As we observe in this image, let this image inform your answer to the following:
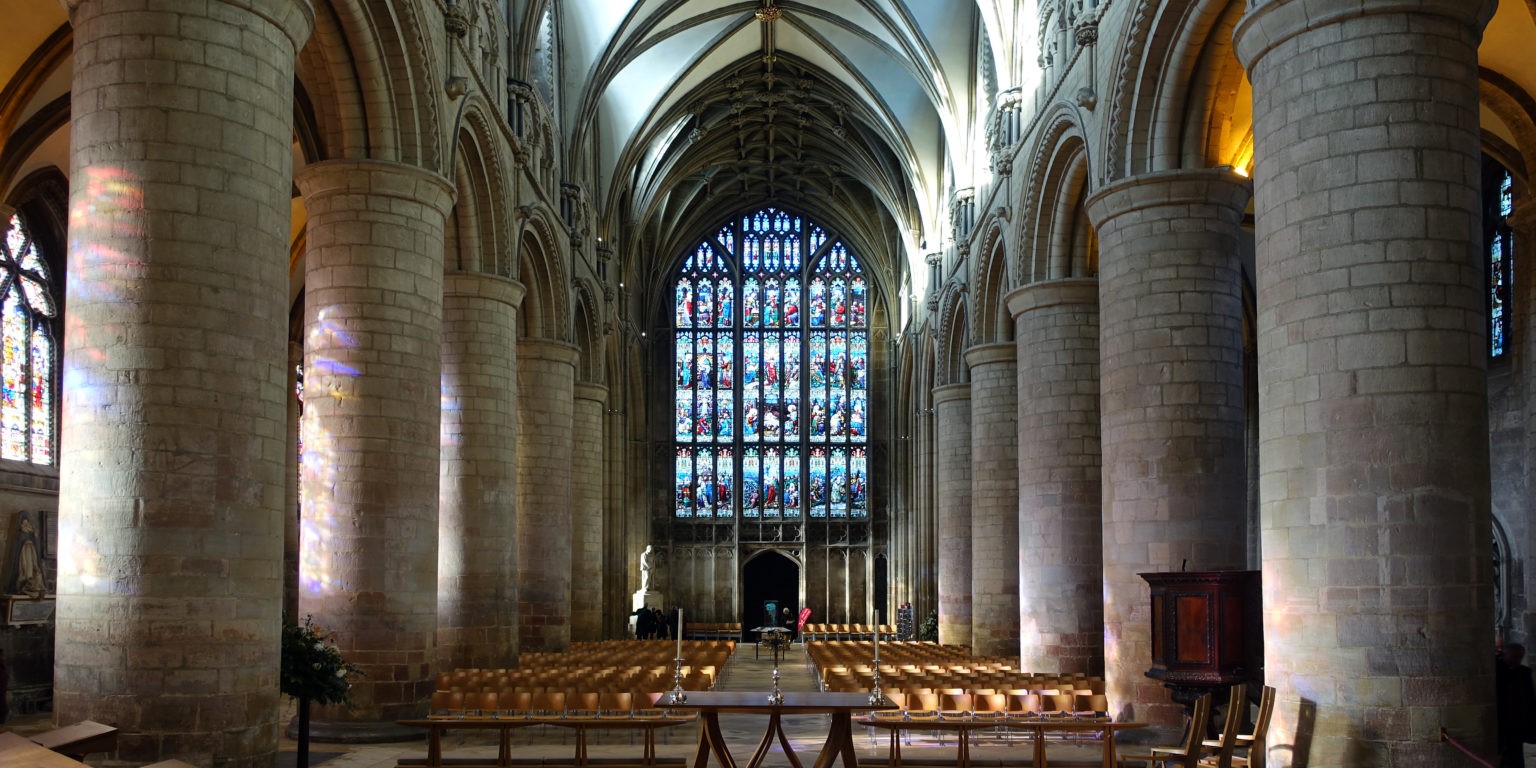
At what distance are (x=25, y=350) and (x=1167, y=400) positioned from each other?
717 inches

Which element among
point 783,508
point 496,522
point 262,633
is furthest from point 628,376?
Answer: point 262,633

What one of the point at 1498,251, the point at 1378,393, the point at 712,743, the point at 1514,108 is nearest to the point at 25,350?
the point at 712,743

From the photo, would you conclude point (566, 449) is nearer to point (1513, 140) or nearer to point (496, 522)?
point (496, 522)

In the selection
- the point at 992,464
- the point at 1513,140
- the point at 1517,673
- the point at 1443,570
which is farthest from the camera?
the point at 992,464

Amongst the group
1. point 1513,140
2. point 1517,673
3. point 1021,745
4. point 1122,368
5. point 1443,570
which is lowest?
point 1021,745

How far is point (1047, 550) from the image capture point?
18438 mm

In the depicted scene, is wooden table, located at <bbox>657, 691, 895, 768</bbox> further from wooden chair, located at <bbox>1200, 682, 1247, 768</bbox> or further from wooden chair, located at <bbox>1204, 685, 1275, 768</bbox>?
wooden chair, located at <bbox>1204, 685, 1275, 768</bbox>

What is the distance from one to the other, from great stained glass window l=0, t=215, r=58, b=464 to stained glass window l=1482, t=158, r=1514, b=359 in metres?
22.9

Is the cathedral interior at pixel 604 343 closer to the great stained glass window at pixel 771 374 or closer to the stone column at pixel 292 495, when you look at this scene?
the stone column at pixel 292 495

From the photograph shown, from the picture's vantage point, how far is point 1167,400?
13.9 m

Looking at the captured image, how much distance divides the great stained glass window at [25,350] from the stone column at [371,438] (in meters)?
9.54

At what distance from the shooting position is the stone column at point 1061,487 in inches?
713

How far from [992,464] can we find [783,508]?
22061 mm

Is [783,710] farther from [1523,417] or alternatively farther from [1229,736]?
[1523,417]
